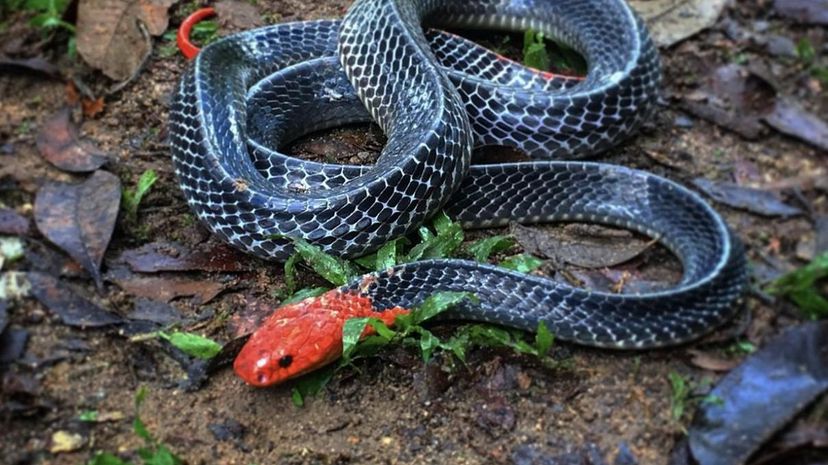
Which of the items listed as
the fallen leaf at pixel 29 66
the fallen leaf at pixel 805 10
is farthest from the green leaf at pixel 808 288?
the fallen leaf at pixel 29 66

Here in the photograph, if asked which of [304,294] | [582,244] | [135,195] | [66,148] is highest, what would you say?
[66,148]

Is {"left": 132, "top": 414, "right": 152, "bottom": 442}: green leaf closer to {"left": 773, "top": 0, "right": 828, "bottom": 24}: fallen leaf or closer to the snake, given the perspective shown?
the snake

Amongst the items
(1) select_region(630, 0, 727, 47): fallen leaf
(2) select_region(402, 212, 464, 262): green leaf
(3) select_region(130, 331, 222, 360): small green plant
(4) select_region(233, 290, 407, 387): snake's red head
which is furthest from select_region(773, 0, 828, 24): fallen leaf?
(3) select_region(130, 331, 222, 360): small green plant

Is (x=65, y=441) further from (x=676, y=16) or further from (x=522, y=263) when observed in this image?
(x=676, y=16)

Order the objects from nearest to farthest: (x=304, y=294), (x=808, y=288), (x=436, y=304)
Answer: (x=808, y=288) < (x=436, y=304) < (x=304, y=294)

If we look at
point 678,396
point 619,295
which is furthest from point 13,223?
point 678,396

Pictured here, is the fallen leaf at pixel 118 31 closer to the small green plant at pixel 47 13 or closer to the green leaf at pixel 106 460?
the small green plant at pixel 47 13

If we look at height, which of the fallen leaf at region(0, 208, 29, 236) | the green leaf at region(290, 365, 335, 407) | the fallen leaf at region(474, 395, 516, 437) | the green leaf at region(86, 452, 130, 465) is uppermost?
the fallen leaf at region(0, 208, 29, 236)
